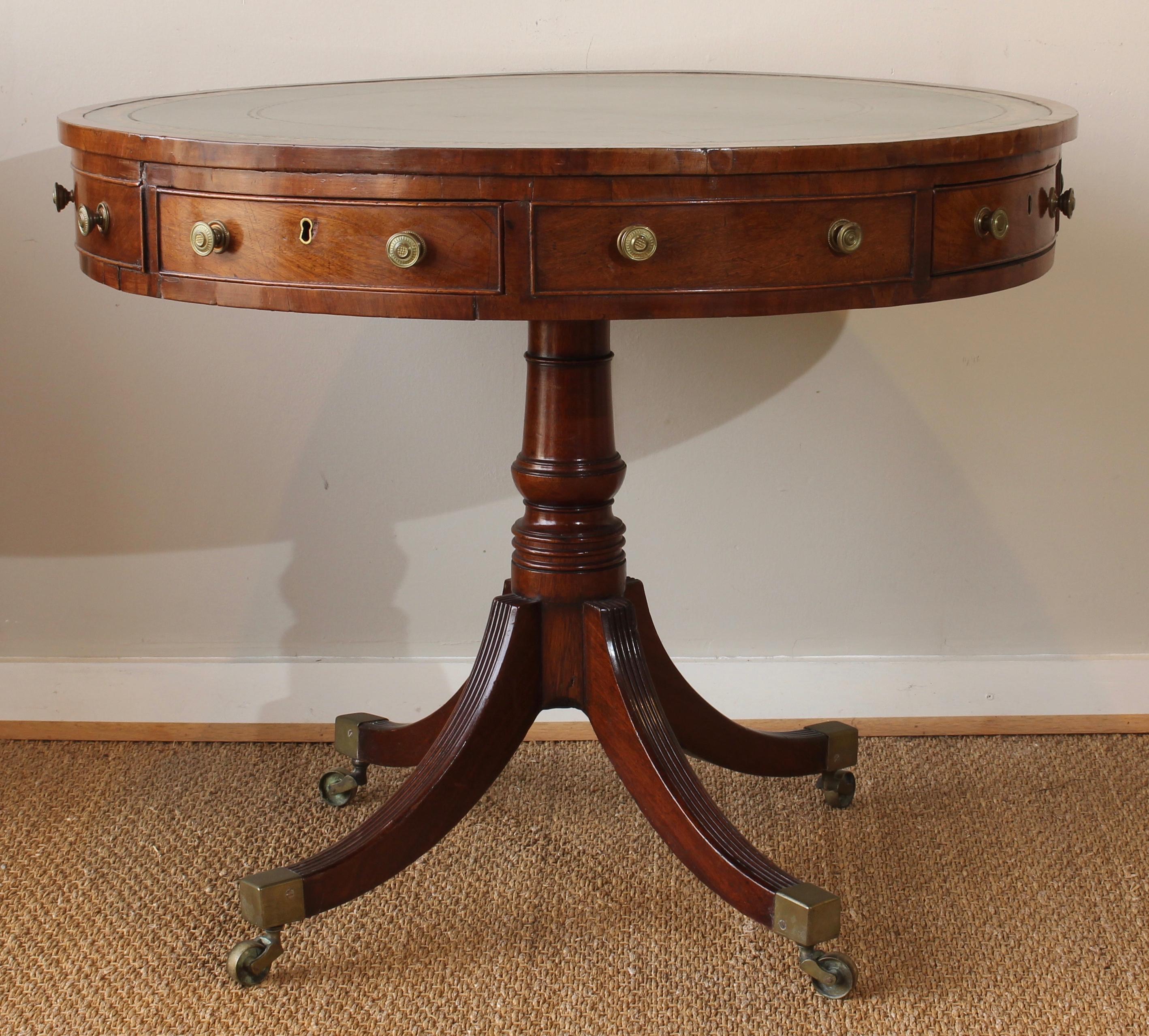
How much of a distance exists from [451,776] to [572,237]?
0.61 meters

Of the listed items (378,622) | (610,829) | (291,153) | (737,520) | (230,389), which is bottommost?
(610,829)

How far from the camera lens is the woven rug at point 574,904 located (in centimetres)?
117

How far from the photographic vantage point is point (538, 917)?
1.30 metres

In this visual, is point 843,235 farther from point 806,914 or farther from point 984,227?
point 806,914

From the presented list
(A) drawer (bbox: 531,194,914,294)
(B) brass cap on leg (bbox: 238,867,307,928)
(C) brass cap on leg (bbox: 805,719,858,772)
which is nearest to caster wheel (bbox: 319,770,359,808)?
(B) brass cap on leg (bbox: 238,867,307,928)

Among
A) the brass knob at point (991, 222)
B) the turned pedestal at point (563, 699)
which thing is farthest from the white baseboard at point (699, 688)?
the brass knob at point (991, 222)

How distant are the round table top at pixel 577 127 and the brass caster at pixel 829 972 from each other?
70cm

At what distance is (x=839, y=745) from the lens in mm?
1521

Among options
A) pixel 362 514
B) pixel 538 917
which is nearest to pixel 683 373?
pixel 362 514

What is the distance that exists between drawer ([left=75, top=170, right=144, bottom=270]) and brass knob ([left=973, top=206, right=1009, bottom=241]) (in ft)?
2.02

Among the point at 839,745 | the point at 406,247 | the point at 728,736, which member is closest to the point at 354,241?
the point at 406,247

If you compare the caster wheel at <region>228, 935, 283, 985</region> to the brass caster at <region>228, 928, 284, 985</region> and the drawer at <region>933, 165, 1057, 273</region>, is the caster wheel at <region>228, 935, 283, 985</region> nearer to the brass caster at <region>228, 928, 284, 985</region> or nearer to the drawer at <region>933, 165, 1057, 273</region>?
the brass caster at <region>228, 928, 284, 985</region>

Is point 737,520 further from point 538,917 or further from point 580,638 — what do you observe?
point 538,917

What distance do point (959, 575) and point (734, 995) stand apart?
74 cm
